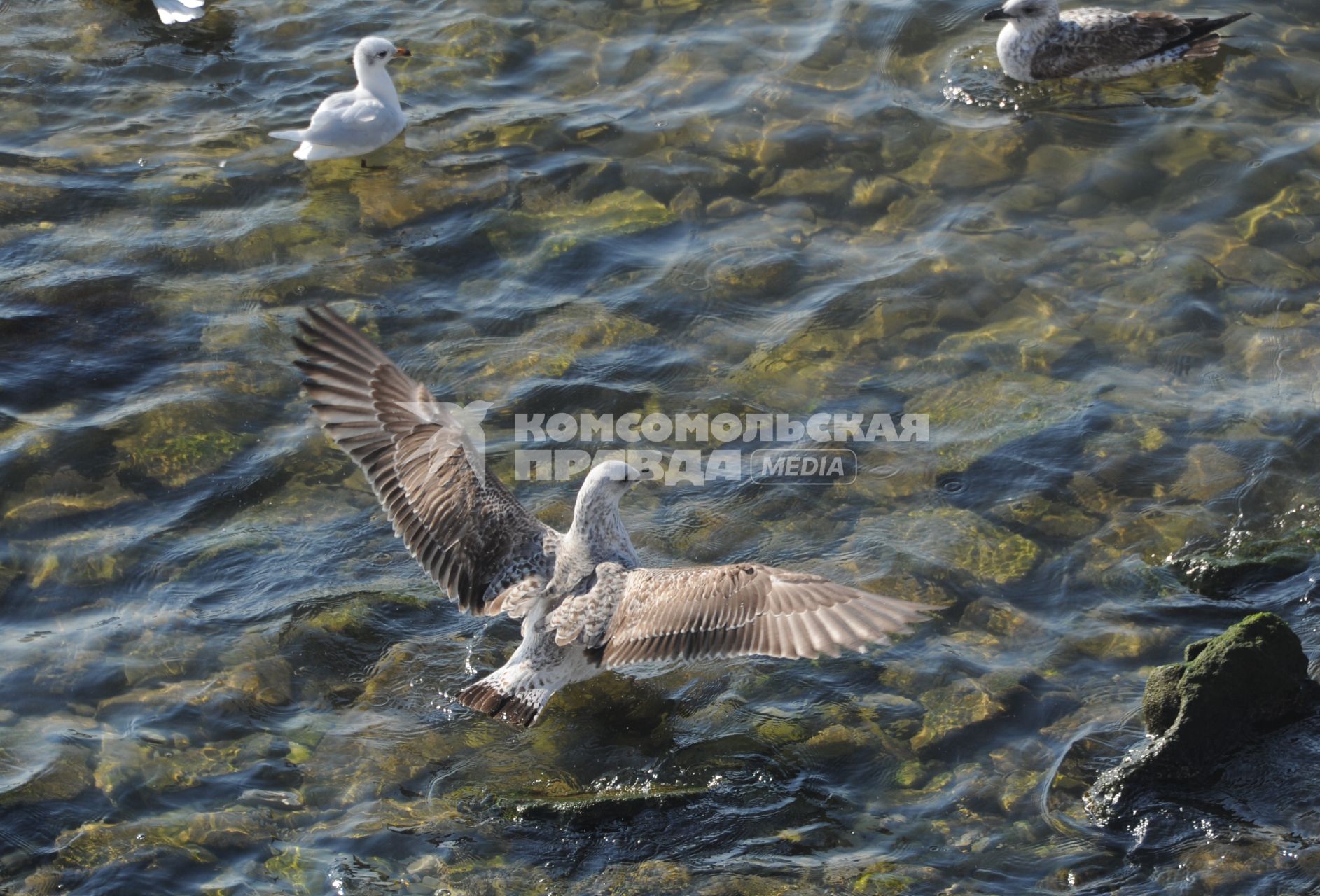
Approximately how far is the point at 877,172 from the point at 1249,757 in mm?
4773

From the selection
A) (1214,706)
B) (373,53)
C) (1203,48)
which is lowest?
(1214,706)

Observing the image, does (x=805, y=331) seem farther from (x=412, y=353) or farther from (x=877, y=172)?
(x=412, y=353)

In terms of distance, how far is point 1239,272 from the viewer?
24.9 feet

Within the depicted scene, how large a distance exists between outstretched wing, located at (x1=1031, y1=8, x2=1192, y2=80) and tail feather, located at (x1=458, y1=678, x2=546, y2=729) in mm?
6093

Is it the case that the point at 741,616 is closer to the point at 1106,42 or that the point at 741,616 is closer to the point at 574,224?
the point at 574,224

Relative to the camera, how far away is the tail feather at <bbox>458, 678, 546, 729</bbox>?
17.8 ft

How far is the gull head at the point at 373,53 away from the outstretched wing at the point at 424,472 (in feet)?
11.8

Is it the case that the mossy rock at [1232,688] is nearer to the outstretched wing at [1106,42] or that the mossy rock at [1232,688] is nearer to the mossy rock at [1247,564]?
the mossy rock at [1247,564]

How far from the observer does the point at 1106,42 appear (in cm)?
929

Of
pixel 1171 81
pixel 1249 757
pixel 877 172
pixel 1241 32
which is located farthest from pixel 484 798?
pixel 1241 32

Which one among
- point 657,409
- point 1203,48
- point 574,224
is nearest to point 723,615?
point 657,409

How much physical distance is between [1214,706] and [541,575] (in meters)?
2.81

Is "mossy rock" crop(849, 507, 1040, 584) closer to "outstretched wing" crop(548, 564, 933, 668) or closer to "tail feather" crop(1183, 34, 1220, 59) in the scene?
"outstretched wing" crop(548, 564, 933, 668)

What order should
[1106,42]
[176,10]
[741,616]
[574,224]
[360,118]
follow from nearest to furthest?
[741,616] < [574,224] < [360,118] < [1106,42] < [176,10]
